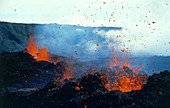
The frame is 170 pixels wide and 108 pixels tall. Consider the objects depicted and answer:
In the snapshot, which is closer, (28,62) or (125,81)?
(125,81)

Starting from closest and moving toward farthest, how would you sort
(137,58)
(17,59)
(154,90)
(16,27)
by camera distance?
(154,90)
(17,59)
(137,58)
(16,27)

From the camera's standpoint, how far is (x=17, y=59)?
26.3 meters

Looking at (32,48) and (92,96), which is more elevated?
(32,48)

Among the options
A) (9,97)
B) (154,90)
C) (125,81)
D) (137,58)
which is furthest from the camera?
(137,58)

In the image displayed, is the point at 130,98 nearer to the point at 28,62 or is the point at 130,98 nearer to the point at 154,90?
the point at 154,90

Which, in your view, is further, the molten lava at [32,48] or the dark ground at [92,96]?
the molten lava at [32,48]

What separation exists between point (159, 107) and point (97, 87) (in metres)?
3.76

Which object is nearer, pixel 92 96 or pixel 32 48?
pixel 92 96

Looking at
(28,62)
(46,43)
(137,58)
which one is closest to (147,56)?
(137,58)

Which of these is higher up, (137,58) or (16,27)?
(16,27)

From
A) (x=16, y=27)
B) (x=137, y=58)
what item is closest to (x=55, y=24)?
(x=16, y=27)

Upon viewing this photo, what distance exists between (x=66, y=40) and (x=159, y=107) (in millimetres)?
69176

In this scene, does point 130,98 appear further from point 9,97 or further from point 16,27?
point 16,27

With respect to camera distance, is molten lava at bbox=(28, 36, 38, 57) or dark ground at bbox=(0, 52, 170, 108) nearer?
dark ground at bbox=(0, 52, 170, 108)
